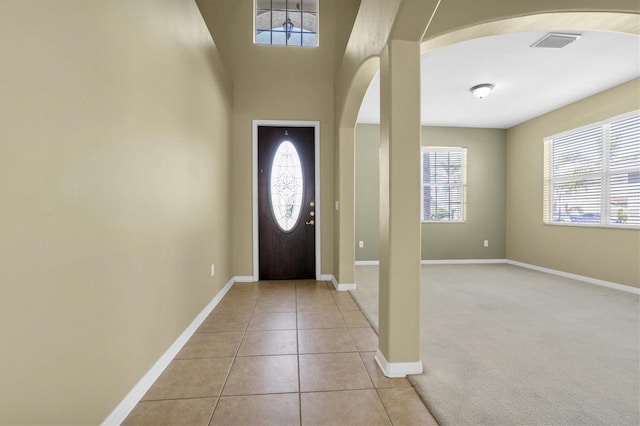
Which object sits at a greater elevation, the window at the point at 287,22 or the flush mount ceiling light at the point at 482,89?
the window at the point at 287,22

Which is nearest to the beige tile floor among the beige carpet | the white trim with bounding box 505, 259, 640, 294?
the beige carpet

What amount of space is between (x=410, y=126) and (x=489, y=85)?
2838 mm

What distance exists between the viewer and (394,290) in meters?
1.74

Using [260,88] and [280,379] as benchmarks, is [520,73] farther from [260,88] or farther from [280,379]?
[280,379]

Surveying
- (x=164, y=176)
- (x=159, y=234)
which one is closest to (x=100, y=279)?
(x=159, y=234)

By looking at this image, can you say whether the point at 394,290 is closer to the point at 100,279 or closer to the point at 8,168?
the point at 100,279

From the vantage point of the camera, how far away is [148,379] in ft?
5.33

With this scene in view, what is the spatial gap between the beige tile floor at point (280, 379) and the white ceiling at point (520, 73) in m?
3.03

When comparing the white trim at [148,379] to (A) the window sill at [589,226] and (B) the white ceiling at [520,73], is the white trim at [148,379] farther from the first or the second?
(A) the window sill at [589,226]

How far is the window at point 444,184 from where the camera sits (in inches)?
220

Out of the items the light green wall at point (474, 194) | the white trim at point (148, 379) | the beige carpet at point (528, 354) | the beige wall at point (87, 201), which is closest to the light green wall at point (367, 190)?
the light green wall at point (474, 194)

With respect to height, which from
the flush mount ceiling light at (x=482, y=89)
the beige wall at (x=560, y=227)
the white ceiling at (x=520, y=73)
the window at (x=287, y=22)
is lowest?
the beige wall at (x=560, y=227)

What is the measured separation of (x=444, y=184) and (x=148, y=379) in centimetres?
551

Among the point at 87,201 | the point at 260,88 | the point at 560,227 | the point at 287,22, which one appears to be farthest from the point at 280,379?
the point at 560,227
